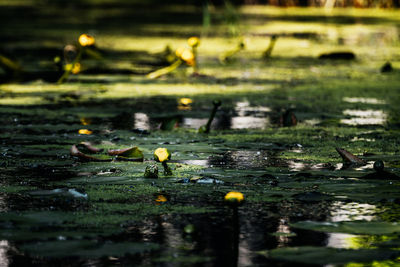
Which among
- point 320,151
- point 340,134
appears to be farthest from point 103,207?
point 340,134

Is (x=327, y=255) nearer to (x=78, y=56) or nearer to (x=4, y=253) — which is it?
(x=4, y=253)

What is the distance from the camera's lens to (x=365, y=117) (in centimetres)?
498

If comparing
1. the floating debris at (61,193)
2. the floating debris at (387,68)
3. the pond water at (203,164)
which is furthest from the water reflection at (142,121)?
the floating debris at (387,68)

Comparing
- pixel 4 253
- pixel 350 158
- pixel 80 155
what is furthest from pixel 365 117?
pixel 4 253

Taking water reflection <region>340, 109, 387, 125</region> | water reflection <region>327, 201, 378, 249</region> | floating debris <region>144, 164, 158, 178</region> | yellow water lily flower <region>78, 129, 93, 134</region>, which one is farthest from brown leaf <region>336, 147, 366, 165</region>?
yellow water lily flower <region>78, 129, 93, 134</region>

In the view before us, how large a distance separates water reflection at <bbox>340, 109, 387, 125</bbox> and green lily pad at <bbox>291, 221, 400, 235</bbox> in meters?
2.16

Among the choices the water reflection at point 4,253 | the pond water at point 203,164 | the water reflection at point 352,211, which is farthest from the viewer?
the water reflection at point 352,211

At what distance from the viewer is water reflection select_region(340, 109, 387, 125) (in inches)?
188

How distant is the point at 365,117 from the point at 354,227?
246cm

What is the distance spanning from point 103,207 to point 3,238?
420 mm

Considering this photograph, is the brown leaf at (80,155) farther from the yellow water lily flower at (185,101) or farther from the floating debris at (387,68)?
the floating debris at (387,68)

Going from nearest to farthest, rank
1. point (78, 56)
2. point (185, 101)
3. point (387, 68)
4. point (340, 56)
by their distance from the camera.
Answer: point (185, 101) < point (78, 56) < point (387, 68) < point (340, 56)

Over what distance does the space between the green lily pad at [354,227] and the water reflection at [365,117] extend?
85.2 inches

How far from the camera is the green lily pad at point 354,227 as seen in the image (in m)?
2.55
